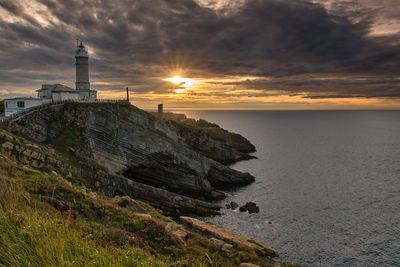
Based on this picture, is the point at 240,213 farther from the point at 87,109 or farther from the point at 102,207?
the point at 87,109

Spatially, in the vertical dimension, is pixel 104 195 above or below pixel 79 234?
below

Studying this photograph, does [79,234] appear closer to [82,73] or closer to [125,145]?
[125,145]

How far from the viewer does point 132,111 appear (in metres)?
53.3

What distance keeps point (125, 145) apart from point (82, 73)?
2840cm

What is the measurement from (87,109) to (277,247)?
1702 inches

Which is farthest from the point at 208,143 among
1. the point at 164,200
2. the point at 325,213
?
the point at 325,213

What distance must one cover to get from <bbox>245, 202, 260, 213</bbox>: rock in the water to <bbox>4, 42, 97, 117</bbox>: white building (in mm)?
43662

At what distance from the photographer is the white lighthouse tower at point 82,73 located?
6048 centimetres

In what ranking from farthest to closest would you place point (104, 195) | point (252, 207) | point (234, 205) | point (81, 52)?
point (81, 52) → point (234, 205) → point (252, 207) → point (104, 195)

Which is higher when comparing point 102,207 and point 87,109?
point 87,109

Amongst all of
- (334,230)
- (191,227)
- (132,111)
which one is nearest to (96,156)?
(132,111)

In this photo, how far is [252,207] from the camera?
43031mm

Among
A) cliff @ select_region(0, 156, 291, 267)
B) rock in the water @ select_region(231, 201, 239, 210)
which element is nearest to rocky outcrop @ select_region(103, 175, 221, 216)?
rock in the water @ select_region(231, 201, 239, 210)

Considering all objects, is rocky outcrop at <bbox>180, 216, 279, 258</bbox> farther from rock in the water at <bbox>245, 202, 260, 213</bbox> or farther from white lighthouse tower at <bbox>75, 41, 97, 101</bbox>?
white lighthouse tower at <bbox>75, 41, 97, 101</bbox>
